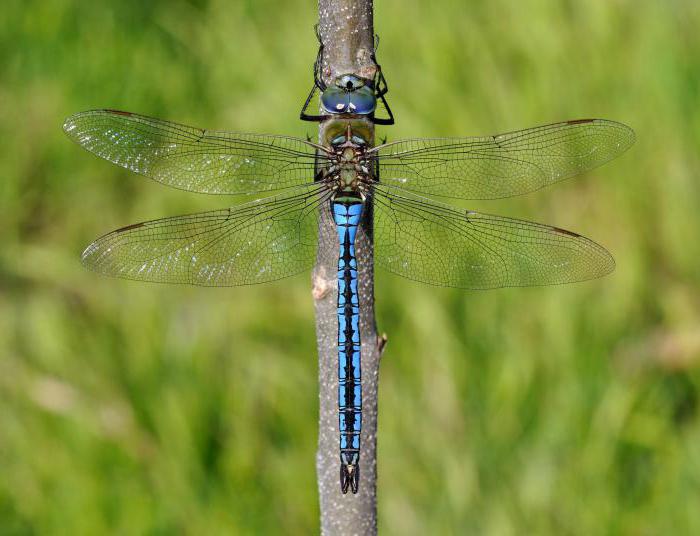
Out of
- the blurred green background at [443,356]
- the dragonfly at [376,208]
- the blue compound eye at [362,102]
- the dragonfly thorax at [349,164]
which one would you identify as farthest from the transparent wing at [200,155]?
the blurred green background at [443,356]

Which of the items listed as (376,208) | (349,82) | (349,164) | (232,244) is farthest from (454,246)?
(349,82)

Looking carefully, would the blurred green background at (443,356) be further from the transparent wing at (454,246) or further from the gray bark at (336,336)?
the gray bark at (336,336)

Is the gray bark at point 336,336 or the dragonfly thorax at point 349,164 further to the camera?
the dragonfly thorax at point 349,164

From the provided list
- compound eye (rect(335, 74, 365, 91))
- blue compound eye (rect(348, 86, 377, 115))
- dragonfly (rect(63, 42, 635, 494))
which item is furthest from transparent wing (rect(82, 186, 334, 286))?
compound eye (rect(335, 74, 365, 91))

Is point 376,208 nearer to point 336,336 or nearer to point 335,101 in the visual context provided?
point 335,101

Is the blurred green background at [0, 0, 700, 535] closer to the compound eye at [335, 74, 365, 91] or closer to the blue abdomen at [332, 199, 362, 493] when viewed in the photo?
the blue abdomen at [332, 199, 362, 493]

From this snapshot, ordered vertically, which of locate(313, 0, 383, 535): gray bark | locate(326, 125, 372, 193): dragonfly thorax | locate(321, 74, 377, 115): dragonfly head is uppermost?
locate(326, 125, 372, 193): dragonfly thorax
